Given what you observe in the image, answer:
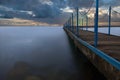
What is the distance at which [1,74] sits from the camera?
43.0 ft

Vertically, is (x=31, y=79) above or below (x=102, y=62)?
below

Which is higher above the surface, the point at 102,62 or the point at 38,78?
the point at 102,62

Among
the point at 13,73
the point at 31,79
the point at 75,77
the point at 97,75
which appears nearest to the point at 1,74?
the point at 13,73

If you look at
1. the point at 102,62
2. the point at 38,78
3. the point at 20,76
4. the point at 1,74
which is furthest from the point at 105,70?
the point at 1,74

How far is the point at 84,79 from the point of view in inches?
500

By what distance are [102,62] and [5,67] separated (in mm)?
6913

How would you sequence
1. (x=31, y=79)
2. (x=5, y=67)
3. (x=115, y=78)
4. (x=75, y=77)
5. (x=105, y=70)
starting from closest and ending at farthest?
(x=115, y=78) → (x=105, y=70) → (x=31, y=79) → (x=75, y=77) → (x=5, y=67)

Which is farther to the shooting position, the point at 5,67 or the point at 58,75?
the point at 5,67

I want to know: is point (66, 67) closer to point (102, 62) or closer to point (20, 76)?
point (20, 76)

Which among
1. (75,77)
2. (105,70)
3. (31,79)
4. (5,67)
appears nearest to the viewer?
(105,70)

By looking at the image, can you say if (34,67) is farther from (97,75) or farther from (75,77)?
(97,75)

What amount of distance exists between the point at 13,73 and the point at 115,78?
6.21 m

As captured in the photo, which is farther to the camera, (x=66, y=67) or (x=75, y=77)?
(x=66, y=67)

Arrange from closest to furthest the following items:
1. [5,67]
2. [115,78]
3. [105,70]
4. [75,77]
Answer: [115,78] → [105,70] → [75,77] → [5,67]
